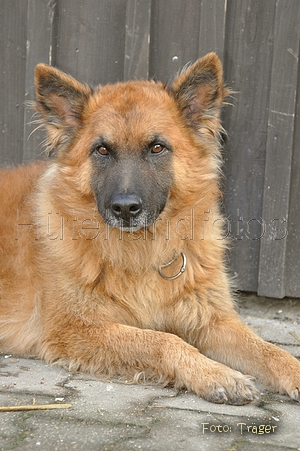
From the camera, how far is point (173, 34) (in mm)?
4984

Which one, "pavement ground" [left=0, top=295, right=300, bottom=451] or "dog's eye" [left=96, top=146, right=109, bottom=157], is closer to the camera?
"pavement ground" [left=0, top=295, right=300, bottom=451]

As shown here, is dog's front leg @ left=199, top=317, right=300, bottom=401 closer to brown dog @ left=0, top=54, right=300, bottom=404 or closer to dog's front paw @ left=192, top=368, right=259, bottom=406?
brown dog @ left=0, top=54, right=300, bottom=404

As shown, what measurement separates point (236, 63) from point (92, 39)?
1279 millimetres

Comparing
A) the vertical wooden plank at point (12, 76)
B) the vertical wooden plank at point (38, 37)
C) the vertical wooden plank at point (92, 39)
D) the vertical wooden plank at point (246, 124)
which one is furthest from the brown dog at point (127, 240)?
the vertical wooden plank at point (12, 76)

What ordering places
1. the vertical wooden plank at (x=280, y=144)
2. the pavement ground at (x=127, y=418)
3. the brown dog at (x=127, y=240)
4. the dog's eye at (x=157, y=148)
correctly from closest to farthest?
the pavement ground at (x=127, y=418)
the brown dog at (x=127, y=240)
the dog's eye at (x=157, y=148)
the vertical wooden plank at (x=280, y=144)

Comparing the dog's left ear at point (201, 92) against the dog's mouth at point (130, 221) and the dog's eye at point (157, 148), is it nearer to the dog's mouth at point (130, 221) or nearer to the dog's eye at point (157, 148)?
the dog's eye at point (157, 148)

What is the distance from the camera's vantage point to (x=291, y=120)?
479 cm

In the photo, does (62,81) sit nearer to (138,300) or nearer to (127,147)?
(127,147)

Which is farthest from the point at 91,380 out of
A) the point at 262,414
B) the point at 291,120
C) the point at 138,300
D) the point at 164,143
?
the point at 291,120

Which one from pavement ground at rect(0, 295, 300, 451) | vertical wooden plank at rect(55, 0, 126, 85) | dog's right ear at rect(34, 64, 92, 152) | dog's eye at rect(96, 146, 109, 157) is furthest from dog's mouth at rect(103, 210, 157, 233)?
vertical wooden plank at rect(55, 0, 126, 85)

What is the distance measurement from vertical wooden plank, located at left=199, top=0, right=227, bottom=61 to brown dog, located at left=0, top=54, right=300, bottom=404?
33.1 inches

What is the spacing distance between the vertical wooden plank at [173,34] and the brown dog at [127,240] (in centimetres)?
87

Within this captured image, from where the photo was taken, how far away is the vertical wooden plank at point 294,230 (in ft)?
16.1

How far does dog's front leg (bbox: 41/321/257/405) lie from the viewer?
341 centimetres
